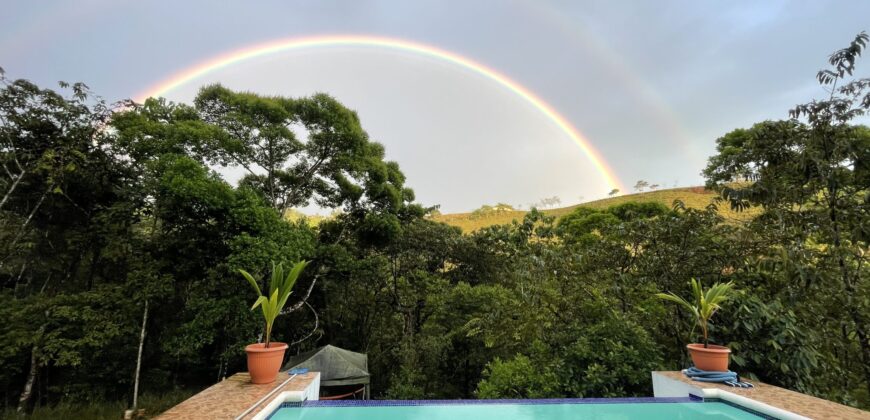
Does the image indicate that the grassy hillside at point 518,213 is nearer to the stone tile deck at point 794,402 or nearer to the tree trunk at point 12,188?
the tree trunk at point 12,188

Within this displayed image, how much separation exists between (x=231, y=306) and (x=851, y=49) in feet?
33.2

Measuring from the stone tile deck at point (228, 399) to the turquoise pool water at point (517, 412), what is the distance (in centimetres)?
23

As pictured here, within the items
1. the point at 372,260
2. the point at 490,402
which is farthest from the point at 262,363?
the point at 372,260

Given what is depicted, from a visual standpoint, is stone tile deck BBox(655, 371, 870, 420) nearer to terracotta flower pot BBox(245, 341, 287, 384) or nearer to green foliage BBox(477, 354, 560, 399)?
green foliage BBox(477, 354, 560, 399)

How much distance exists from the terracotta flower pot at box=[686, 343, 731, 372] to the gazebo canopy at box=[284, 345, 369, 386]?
5880mm

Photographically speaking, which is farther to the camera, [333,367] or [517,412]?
[333,367]

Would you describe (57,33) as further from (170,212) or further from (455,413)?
(455,413)

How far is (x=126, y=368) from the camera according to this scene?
9633 mm

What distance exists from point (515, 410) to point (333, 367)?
16.6 ft

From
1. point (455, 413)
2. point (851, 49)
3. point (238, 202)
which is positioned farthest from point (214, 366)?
point (851, 49)

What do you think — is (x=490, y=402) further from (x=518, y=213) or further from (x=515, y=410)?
(x=518, y=213)

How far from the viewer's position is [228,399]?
2738 millimetres

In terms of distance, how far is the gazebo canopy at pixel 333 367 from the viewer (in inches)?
275

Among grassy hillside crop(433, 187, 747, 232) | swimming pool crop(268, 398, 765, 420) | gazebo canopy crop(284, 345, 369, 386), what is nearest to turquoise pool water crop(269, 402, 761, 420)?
swimming pool crop(268, 398, 765, 420)
